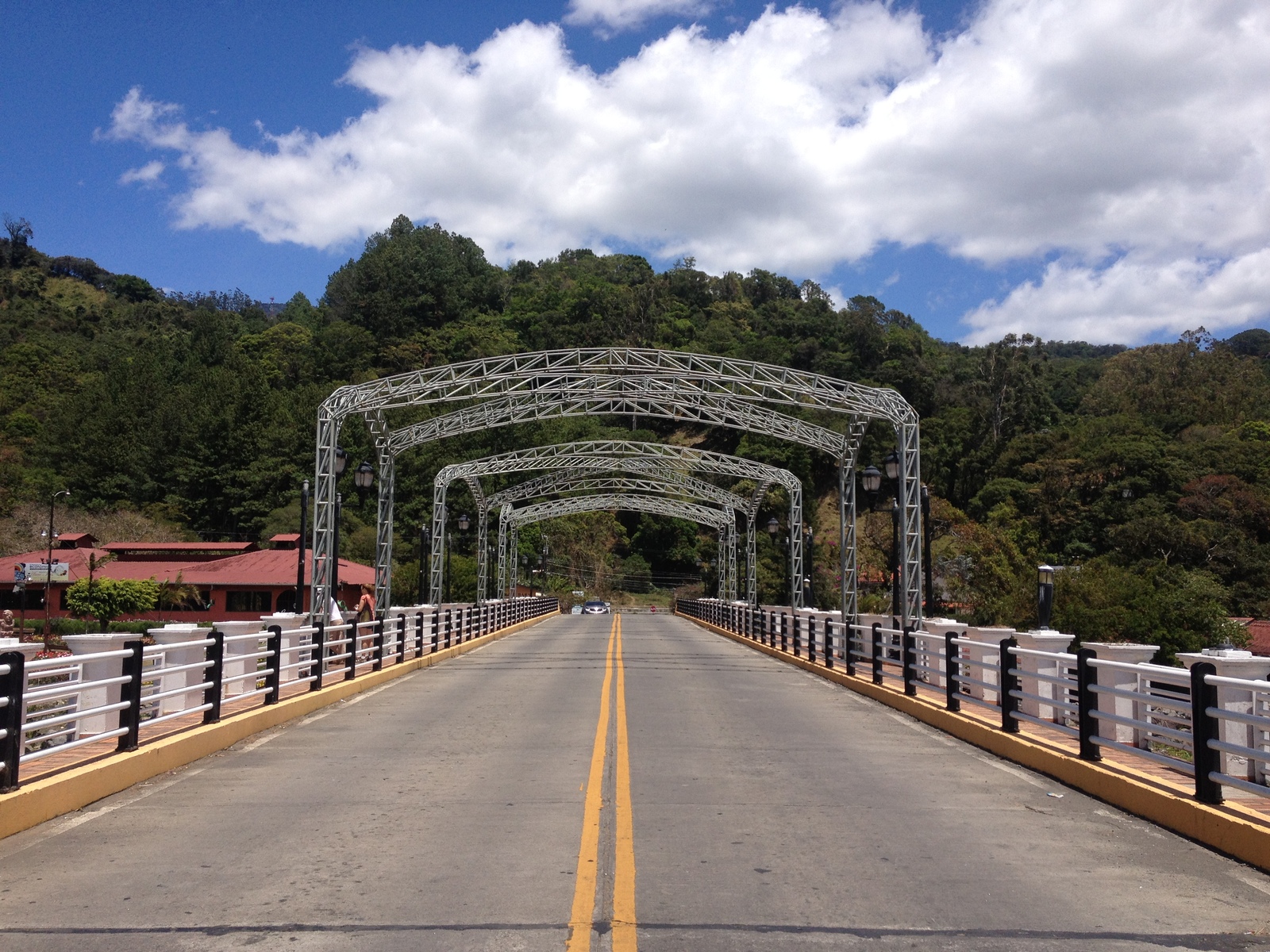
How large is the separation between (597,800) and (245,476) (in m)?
85.7

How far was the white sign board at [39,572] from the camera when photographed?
49594 mm

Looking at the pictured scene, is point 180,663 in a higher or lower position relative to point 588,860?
higher

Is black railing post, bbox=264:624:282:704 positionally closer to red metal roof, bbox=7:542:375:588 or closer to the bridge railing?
the bridge railing

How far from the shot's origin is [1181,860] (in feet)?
22.6

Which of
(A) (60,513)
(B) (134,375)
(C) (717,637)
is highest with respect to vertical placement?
(B) (134,375)

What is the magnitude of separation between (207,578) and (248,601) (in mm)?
3197

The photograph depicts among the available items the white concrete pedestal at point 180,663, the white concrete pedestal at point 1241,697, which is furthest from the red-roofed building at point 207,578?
the white concrete pedestal at point 1241,697

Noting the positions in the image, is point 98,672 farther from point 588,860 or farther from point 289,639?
point 289,639

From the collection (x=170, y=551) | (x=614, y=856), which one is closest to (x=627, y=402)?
(x=614, y=856)

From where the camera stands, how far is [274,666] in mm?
13617

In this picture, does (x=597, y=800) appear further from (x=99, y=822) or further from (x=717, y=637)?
(x=717, y=637)

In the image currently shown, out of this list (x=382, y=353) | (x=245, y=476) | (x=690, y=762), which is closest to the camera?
(x=690, y=762)

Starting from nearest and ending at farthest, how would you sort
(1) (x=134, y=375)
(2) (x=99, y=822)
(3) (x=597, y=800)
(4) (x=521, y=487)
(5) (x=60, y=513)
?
(2) (x=99, y=822), (3) (x=597, y=800), (4) (x=521, y=487), (5) (x=60, y=513), (1) (x=134, y=375)

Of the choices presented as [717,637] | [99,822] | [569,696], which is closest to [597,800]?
[99,822]
